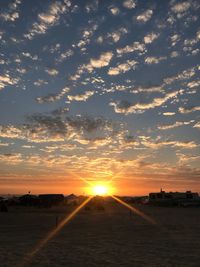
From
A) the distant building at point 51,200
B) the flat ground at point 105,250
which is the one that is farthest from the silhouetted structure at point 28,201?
the flat ground at point 105,250

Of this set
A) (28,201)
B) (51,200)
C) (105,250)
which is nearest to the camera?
(105,250)

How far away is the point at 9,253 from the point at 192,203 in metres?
82.5

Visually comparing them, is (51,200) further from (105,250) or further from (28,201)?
(105,250)

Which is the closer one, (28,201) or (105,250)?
(105,250)

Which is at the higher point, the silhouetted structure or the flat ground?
the silhouetted structure

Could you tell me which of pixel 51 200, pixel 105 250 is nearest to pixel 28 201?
pixel 51 200

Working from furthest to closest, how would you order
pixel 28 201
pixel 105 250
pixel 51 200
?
pixel 51 200 < pixel 28 201 < pixel 105 250

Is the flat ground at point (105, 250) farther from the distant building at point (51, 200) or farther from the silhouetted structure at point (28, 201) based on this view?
the silhouetted structure at point (28, 201)

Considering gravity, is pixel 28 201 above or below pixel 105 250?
above

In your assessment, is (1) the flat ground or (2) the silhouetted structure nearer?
(1) the flat ground

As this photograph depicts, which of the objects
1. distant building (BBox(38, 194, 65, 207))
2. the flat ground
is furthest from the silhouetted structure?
the flat ground

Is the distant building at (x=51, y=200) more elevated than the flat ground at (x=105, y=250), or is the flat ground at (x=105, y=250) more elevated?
the distant building at (x=51, y=200)

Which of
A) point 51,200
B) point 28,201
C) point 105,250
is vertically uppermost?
point 51,200

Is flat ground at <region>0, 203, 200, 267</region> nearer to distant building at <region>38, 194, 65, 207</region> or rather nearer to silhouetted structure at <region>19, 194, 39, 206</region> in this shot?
distant building at <region>38, 194, 65, 207</region>
